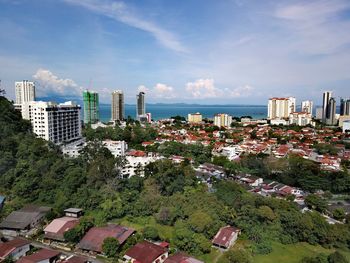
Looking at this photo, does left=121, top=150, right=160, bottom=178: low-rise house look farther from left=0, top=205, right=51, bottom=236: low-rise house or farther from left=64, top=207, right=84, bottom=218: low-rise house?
left=0, top=205, right=51, bottom=236: low-rise house

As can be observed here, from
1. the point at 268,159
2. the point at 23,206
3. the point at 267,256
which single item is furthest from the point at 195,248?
the point at 268,159

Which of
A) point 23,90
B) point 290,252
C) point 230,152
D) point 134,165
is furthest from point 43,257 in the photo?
point 23,90

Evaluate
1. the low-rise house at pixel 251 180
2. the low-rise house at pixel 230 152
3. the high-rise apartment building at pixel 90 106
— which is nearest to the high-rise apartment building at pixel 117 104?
the high-rise apartment building at pixel 90 106

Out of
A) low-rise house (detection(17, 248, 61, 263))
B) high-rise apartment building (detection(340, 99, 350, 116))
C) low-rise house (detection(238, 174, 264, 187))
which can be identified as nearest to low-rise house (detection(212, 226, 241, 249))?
low-rise house (detection(17, 248, 61, 263))

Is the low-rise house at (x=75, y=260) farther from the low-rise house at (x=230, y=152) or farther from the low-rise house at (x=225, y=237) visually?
the low-rise house at (x=230, y=152)

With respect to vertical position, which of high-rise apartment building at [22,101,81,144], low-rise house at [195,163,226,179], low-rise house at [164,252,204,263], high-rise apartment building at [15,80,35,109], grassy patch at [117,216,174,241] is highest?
high-rise apartment building at [15,80,35,109]

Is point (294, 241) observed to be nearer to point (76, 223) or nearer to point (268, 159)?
point (76, 223)
